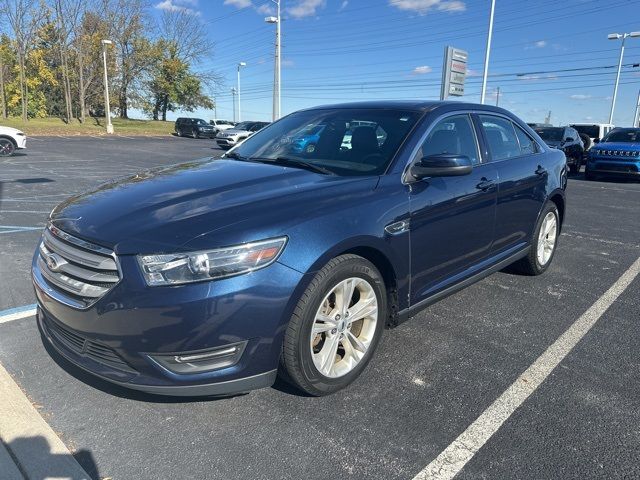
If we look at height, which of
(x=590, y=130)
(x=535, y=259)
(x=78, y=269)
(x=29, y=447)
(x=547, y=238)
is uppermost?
(x=590, y=130)

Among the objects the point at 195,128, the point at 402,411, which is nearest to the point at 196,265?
the point at 402,411

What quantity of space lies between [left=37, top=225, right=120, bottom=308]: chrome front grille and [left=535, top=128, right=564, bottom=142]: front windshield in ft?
53.8

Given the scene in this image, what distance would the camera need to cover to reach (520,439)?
8.12ft

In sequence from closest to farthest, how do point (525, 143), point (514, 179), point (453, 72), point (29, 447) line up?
point (29, 447) < point (514, 179) < point (525, 143) < point (453, 72)

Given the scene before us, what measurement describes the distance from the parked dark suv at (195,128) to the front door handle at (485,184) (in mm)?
38954

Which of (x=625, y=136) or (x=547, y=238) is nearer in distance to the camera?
(x=547, y=238)

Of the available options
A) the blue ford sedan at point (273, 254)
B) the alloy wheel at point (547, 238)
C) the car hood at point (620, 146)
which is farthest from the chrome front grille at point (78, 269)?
the car hood at point (620, 146)

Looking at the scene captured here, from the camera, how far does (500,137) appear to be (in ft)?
14.4

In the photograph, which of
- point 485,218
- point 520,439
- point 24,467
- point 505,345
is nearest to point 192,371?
point 24,467

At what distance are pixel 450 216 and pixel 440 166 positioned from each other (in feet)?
1.54

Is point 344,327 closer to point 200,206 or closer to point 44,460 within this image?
point 200,206

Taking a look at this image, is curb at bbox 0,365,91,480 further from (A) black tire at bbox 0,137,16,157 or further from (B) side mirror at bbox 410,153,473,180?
(A) black tire at bbox 0,137,16,157

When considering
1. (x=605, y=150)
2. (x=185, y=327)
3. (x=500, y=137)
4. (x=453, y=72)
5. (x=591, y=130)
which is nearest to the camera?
(x=185, y=327)

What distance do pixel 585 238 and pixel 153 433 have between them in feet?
21.7
